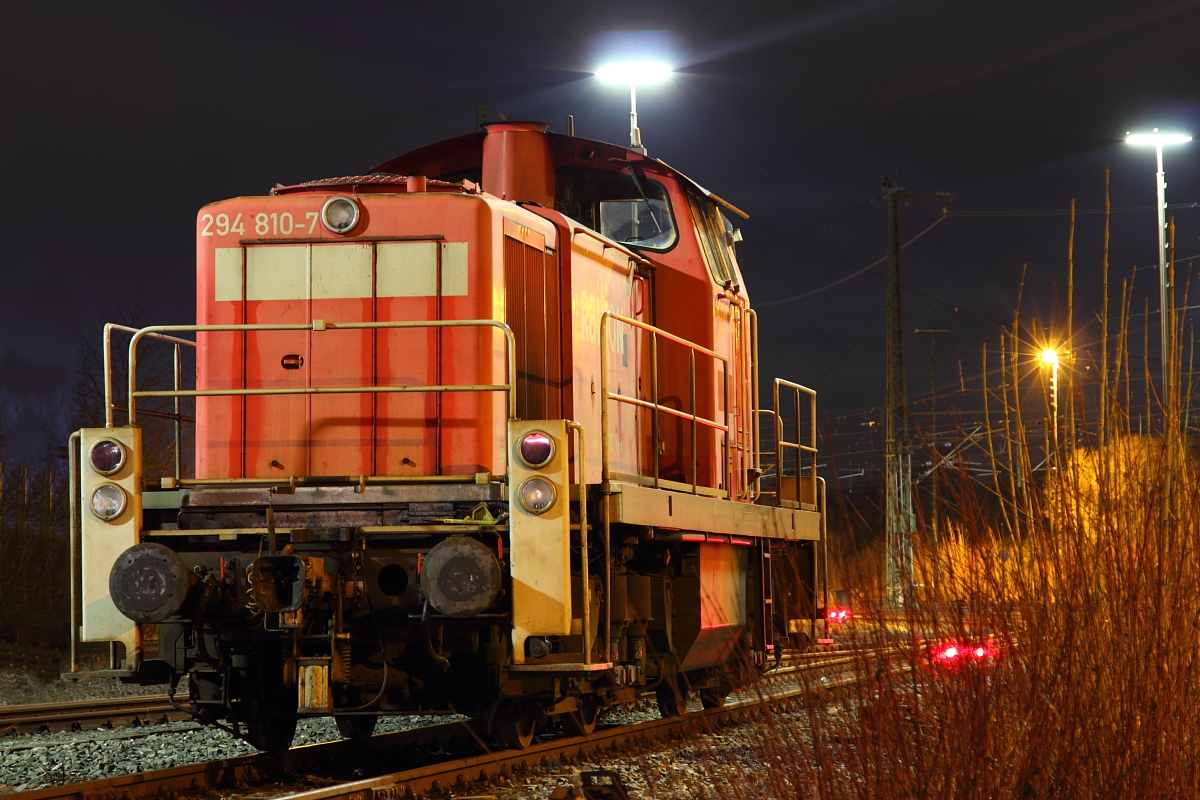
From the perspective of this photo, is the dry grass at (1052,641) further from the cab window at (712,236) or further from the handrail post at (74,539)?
the cab window at (712,236)

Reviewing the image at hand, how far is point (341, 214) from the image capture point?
6598mm

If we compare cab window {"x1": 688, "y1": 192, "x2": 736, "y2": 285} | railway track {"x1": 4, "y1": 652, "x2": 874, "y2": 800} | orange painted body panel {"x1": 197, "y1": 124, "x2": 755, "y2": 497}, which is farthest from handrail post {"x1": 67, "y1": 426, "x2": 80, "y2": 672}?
cab window {"x1": 688, "y1": 192, "x2": 736, "y2": 285}

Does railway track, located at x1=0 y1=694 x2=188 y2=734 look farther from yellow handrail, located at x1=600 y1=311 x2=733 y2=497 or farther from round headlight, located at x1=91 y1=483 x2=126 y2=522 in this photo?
yellow handrail, located at x1=600 y1=311 x2=733 y2=497

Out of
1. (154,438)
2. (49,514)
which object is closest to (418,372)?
(154,438)

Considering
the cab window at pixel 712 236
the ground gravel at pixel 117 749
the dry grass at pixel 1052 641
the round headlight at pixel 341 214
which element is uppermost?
the cab window at pixel 712 236

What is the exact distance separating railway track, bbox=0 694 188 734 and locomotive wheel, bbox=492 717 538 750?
9.91ft

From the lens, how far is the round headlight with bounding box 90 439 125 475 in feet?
19.5

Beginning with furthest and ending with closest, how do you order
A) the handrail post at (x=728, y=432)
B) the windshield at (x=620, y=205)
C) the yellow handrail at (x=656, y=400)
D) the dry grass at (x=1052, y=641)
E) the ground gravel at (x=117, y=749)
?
1. the windshield at (x=620, y=205)
2. the handrail post at (x=728, y=432)
3. the ground gravel at (x=117, y=749)
4. the yellow handrail at (x=656, y=400)
5. the dry grass at (x=1052, y=641)

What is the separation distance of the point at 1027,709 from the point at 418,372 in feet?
12.0

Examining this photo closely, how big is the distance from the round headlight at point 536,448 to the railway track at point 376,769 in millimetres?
1286

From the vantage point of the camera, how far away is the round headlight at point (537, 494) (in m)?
5.66

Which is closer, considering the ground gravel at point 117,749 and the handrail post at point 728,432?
the ground gravel at point 117,749

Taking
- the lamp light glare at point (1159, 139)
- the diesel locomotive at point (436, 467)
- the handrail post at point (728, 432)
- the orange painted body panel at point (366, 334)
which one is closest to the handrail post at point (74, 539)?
the diesel locomotive at point (436, 467)

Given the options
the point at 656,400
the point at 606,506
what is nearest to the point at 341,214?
the point at 656,400
